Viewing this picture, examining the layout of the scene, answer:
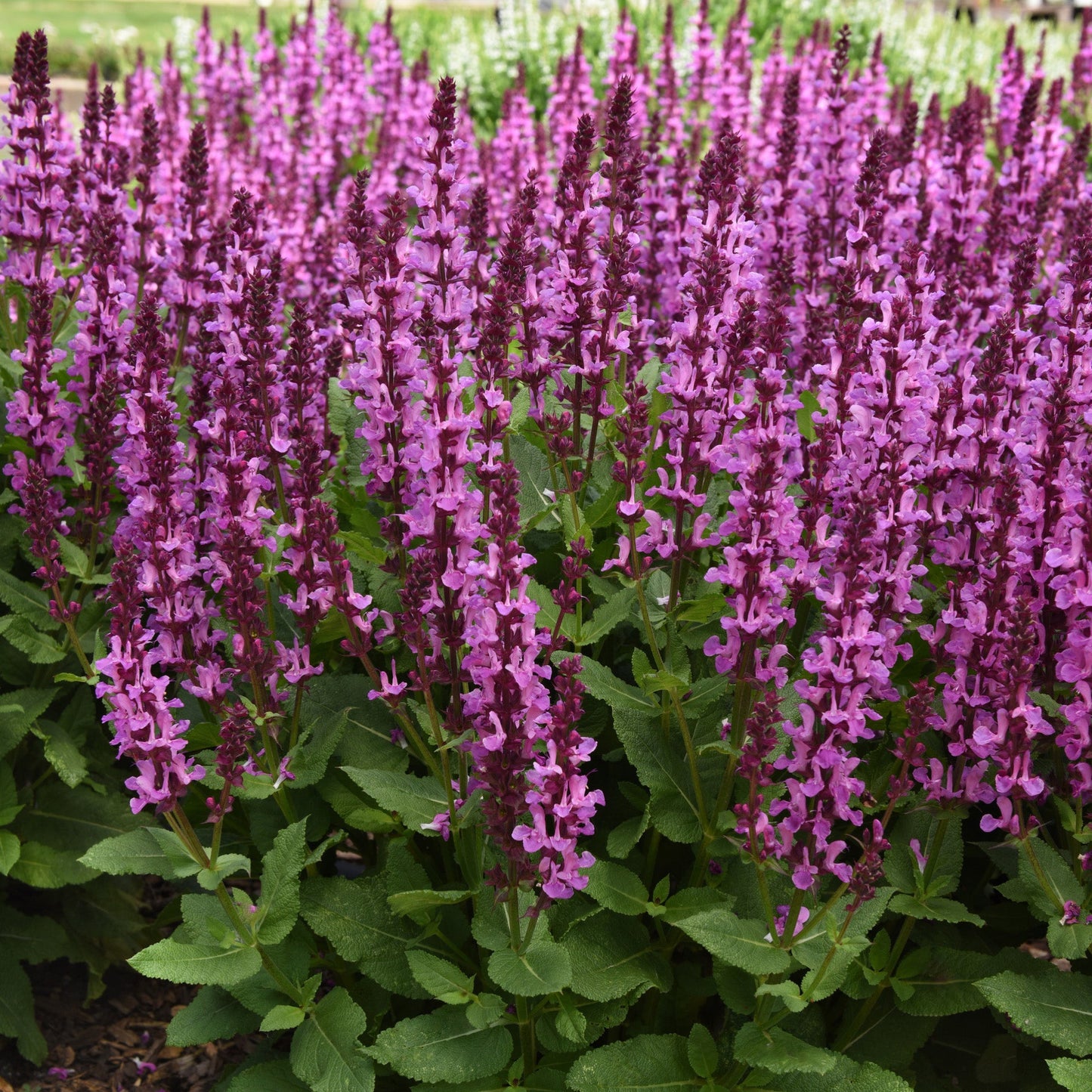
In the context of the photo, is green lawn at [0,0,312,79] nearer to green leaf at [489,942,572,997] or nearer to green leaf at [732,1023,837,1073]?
green leaf at [489,942,572,997]

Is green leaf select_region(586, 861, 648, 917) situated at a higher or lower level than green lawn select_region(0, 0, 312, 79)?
higher

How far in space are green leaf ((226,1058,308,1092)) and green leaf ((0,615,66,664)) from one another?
1352mm

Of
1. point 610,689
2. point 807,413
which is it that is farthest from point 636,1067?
point 807,413

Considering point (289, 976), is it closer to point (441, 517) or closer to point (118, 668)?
point (118, 668)

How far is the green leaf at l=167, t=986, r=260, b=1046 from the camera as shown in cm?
363

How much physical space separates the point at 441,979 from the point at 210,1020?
2.55 ft

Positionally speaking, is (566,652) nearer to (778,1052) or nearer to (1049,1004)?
(778,1052)

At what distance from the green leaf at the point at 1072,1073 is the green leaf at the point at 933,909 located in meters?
0.37

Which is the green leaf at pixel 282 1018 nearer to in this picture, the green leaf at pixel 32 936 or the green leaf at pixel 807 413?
the green leaf at pixel 32 936

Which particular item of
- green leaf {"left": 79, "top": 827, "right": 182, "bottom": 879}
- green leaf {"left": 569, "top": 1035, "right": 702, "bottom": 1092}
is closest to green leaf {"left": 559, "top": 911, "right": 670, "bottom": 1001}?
green leaf {"left": 569, "top": 1035, "right": 702, "bottom": 1092}

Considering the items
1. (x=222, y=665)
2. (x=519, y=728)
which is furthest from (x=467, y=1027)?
(x=222, y=665)

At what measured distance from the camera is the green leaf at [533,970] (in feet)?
10.1

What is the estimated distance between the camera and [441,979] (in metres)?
3.39

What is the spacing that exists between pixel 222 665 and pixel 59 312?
6.83 ft
